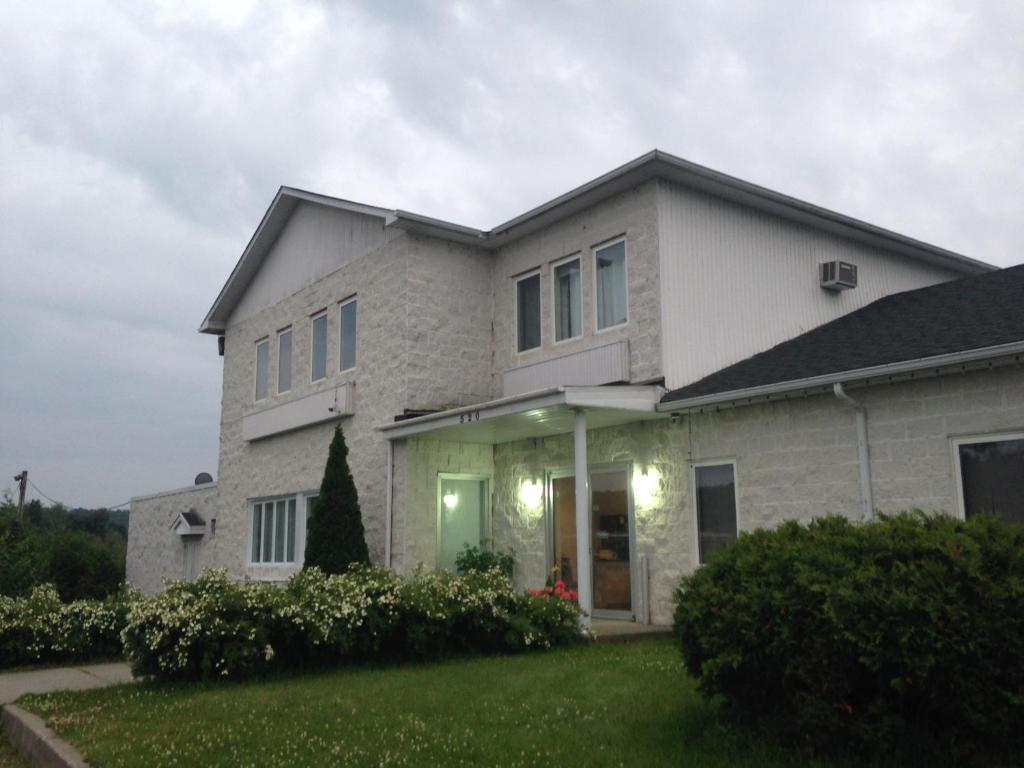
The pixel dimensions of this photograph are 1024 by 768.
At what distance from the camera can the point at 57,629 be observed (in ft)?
37.6

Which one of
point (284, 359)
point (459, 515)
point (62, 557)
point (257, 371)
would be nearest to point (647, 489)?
point (459, 515)

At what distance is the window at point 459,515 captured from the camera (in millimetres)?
14797

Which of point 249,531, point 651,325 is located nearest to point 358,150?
point 249,531

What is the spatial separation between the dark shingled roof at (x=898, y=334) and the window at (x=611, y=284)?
1.60 m

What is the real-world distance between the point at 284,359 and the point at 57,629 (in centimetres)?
841

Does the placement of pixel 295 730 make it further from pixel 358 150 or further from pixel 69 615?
pixel 358 150

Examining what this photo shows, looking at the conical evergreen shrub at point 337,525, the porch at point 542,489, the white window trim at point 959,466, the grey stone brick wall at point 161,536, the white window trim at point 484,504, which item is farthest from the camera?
the grey stone brick wall at point 161,536

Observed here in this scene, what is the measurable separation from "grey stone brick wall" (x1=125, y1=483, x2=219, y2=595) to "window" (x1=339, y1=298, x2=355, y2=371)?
23.3 feet

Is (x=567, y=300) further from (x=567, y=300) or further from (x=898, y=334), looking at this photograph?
(x=898, y=334)

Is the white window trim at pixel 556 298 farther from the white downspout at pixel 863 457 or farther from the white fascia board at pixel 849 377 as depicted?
the white downspout at pixel 863 457

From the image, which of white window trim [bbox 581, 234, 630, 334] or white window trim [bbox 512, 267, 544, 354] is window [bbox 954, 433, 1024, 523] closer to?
white window trim [bbox 581, 234, 630, 334]

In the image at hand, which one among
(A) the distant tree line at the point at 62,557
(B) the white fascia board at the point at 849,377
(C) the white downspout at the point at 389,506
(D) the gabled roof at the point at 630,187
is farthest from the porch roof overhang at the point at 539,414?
(A) the distant tree line at the point at 62,557

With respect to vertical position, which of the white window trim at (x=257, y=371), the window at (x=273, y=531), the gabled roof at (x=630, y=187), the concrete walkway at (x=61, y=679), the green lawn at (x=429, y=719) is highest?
the gabled roof at (x=630, y=187)

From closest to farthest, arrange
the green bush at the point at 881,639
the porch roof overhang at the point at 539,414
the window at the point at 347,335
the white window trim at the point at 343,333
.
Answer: the green bush at the point at 881,639 < the porch roof overhang at the point at 539,414 < the white window trim at the point at 343,333 < the window at the point at 347,335
